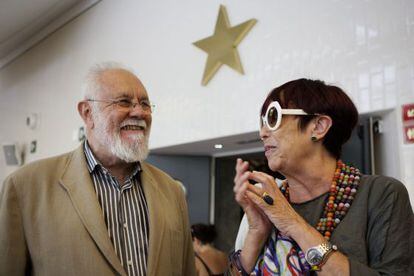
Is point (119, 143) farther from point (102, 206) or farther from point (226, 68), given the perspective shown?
point (226, 68)

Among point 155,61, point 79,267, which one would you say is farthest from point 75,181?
point 155,61

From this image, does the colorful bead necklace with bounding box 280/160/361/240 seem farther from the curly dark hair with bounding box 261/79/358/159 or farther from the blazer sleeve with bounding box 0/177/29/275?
the blazer sleeve with bounding box 0/177/29/275

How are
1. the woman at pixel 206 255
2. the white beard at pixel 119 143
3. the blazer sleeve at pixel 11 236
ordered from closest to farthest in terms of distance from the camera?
the blazer sleeve at pixel 11 236 < the white beard at pixel 119 143 < the woman at pixel 206 255

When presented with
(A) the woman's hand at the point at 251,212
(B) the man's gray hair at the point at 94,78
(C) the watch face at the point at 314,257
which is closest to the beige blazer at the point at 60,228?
(B) the man's gray hair at the point at 94,78

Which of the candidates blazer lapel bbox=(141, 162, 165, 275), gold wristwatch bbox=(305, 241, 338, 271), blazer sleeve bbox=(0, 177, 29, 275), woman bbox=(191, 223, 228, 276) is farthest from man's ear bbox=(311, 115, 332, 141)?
woman bbox=(191, 223, 228, 276)

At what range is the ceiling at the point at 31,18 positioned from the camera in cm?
545

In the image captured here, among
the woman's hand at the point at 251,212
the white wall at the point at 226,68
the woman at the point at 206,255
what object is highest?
the white wall at the point at 226,68

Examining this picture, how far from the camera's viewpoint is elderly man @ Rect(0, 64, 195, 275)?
148 cm

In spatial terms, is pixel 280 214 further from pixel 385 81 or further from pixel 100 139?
pixel 385 81

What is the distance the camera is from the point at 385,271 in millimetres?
1210

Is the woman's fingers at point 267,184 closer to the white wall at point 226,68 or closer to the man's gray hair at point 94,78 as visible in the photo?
the man's gray hair at point 94,78

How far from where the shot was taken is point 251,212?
4.70 feet

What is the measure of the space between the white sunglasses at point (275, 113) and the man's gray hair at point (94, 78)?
70 centimetres

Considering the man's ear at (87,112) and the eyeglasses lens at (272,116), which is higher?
the man's ear at (87,112)
